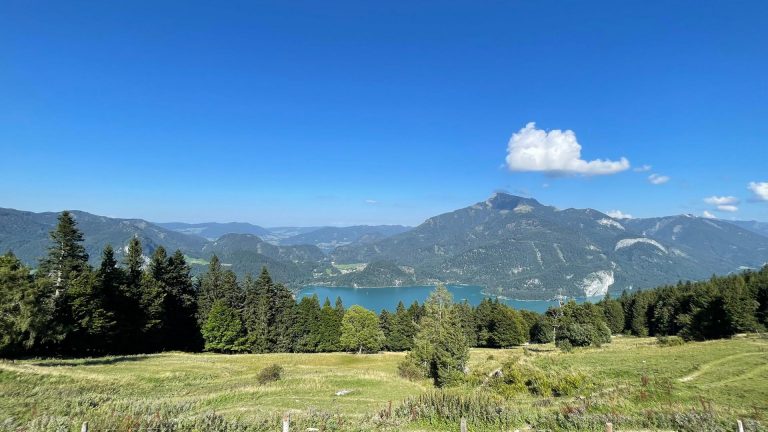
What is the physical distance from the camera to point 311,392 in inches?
1091

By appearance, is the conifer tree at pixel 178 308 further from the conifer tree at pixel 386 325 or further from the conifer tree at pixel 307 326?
the conifer tree at pixel 386 325

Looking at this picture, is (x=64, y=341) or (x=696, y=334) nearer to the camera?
(x=64, y=341)

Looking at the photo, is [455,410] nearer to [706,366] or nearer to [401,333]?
[706,366]

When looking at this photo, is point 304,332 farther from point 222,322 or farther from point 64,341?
point 64,341

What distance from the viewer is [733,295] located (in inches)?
2292

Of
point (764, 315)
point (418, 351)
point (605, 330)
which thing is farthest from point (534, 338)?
point (418, 351)

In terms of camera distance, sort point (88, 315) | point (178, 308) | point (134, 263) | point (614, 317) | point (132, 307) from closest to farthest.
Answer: point (88, 315) < point (132, 307) < point (134, 263) < point (178, 308) < point (614, 317)

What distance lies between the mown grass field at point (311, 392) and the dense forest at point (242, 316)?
730cm

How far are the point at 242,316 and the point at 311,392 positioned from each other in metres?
48.8

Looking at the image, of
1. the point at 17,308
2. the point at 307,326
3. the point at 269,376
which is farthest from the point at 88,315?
the point at 307,326

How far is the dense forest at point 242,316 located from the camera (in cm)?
3525

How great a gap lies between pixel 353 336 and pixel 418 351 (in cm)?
4058

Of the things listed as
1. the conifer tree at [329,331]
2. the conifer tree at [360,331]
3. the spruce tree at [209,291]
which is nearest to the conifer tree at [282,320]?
the conifer tree at [329,331]

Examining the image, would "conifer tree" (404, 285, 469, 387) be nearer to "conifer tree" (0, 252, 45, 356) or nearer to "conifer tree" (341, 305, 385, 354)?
"conifer tree" (0, 252, 45, 356)
